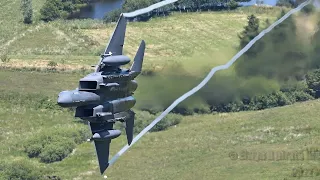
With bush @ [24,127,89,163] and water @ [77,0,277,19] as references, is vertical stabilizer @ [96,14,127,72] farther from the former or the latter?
water @ [77,0,277,19]

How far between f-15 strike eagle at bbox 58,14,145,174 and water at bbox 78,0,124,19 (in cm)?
7541

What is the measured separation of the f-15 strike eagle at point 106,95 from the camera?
91.6ft

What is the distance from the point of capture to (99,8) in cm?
11550

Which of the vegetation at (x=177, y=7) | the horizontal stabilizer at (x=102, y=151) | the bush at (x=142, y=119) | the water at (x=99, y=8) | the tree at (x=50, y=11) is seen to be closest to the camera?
the horizontal stabilizer at (x=102, y=151)

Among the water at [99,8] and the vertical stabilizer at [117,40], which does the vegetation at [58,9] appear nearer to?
the water at [99,8]

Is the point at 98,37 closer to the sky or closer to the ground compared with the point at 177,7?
closer to the ground

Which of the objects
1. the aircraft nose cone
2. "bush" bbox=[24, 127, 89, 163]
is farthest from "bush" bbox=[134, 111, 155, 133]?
the aircraft nose cone

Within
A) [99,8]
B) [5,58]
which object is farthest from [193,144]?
[99,8]

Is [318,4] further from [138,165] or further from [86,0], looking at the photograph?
[86,0]

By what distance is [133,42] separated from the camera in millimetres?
83125

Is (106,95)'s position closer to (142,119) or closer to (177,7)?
(142,119)

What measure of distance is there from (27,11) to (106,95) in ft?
247

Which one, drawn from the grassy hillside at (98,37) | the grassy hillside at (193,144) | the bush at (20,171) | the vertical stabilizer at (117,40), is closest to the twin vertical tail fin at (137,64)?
the vertical stabilizer at (117,40)

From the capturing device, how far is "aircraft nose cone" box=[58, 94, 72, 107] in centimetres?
2667
